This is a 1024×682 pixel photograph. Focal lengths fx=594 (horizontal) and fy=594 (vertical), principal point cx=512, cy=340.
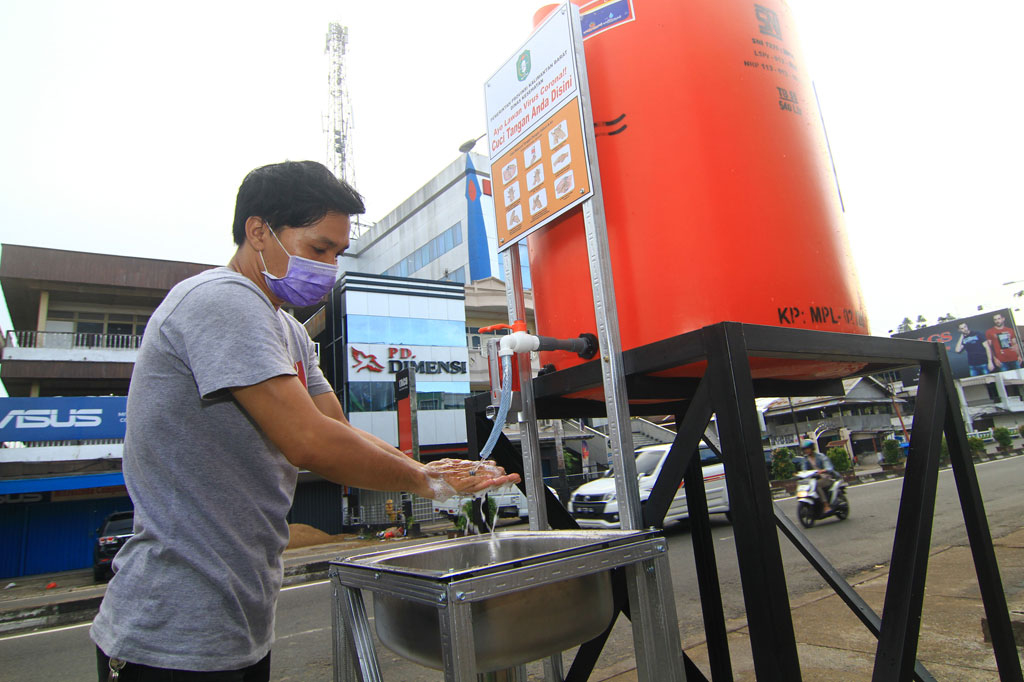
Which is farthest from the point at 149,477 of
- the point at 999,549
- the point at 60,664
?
Result: the point at 999,549

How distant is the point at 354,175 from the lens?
1560 inches

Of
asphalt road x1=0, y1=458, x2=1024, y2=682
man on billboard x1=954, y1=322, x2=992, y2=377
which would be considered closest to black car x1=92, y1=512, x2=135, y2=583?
asphalt road x1=0, y1=458, x2=1024, y2=682

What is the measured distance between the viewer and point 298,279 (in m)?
1.63

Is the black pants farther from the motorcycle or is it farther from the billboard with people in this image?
the billboard with people

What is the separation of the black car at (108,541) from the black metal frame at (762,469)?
13.5m

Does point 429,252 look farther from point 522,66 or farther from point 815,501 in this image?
point 522,66

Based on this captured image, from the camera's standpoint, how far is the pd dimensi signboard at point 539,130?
197 cm

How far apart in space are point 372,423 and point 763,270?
842 inches

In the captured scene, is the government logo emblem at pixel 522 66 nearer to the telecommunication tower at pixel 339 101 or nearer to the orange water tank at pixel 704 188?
the orange water tank at pixel 704 188

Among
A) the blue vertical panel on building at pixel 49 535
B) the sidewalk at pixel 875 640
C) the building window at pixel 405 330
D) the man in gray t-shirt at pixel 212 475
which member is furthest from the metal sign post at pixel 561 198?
the building window at pixel 405 330

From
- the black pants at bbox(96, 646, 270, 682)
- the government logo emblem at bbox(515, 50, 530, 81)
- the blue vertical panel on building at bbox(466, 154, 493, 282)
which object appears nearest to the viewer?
the black pants at bbox(96, 646, 270, 682)

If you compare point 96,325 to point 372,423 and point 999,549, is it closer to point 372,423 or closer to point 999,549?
point 372,423

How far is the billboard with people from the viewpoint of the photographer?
3325 cm

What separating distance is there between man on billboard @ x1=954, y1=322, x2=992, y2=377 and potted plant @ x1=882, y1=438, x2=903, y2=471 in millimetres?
14240
